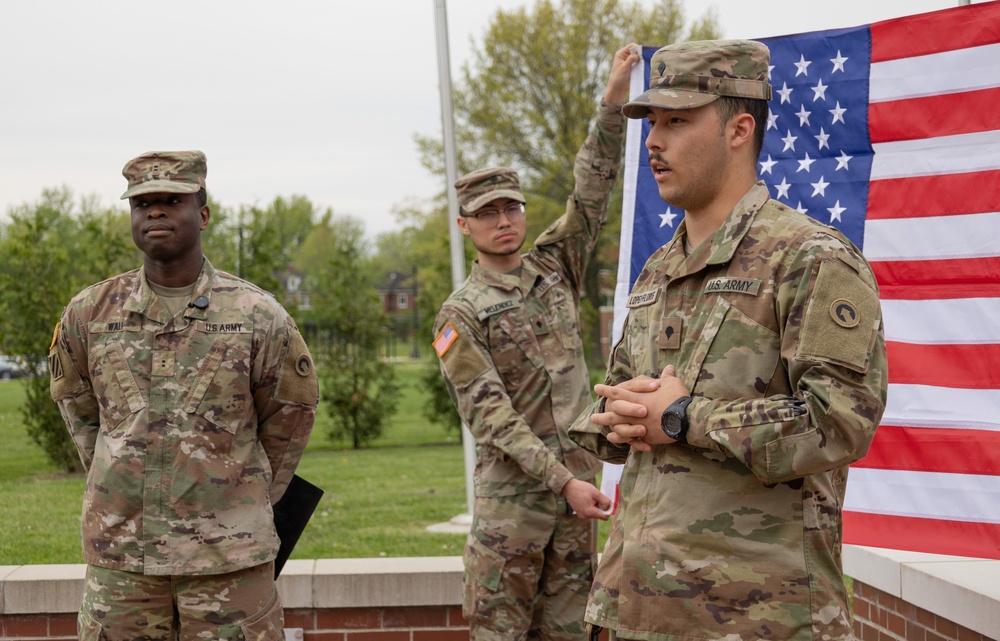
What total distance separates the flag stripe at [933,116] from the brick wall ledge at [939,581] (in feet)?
5.44

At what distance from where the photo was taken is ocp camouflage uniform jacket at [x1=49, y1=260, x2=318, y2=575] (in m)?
3.51

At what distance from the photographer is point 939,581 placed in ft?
13.0

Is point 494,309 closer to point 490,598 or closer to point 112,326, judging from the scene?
point 490,598

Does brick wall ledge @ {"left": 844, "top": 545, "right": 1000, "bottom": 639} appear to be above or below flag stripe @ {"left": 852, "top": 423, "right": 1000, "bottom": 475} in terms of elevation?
below

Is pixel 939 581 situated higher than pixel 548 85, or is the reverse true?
pixel 548 85

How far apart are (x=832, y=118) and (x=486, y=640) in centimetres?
252

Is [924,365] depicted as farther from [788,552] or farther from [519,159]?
[519,159]

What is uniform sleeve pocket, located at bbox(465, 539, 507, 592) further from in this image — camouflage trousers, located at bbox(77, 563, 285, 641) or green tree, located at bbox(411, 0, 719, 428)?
green tree, located at bbox(411, 0, 719, 428)

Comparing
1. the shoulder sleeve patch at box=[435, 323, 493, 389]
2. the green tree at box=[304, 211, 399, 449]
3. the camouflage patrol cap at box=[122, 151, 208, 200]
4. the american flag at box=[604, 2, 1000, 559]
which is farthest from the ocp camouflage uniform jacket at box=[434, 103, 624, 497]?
the green tree at box=[304, 211, 399, 449]

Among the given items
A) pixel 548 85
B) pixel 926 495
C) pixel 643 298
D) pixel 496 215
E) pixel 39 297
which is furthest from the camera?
pixel 548 85

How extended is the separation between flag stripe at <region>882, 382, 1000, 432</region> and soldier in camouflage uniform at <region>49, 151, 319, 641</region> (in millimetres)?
2197

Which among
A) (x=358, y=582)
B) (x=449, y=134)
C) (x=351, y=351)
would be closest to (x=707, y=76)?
(x=358, y=582)

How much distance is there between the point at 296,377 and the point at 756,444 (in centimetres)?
202

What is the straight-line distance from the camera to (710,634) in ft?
7.73
